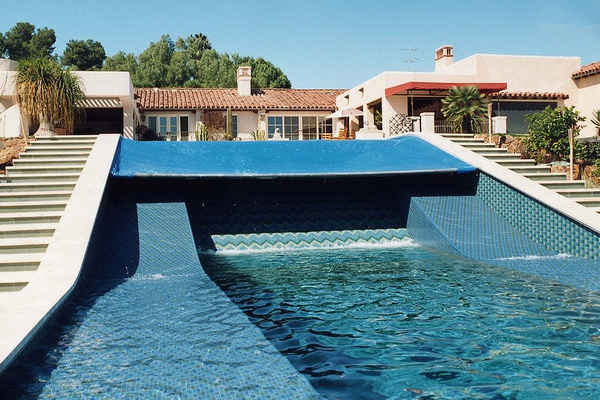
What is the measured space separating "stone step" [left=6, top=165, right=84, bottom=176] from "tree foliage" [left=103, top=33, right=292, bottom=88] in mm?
37560

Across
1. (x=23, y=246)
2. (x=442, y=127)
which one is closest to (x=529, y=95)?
(x=442, y=127)

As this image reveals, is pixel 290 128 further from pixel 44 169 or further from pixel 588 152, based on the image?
pixel 44 169

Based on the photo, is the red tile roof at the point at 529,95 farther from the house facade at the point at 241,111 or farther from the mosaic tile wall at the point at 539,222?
the mosaic tile wall at the point at 539,222

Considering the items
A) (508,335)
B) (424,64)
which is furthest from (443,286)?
(424,64)

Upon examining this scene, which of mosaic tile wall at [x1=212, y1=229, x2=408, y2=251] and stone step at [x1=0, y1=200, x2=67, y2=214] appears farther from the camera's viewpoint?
mosaic tile wall at [x1=212, y1=229, x2=408, y2=251]

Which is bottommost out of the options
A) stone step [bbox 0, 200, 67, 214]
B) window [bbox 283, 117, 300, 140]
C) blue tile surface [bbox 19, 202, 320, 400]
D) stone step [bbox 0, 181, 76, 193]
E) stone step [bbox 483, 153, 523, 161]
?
blue tile surface [bbox 19, 202, 320, 400]

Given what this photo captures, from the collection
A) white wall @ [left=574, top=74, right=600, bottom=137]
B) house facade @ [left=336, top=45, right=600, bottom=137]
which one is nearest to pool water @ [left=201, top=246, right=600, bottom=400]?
house facade @ [left=336, top=45, right=600, bottom=137]

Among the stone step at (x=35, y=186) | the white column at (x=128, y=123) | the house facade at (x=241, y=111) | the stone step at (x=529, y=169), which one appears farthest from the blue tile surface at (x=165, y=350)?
the house facade at (x=241, y=111)

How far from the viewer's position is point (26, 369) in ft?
13.5

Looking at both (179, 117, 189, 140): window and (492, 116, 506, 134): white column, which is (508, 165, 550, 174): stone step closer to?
(492, 116, 506, 134): white column

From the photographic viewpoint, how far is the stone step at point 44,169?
10.8 m

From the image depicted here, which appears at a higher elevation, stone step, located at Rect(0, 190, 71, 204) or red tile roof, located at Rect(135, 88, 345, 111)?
red tile roof, located at Rect(135, 88, 345, 111)

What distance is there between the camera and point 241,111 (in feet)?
89.4

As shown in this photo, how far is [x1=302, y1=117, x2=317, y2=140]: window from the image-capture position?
2811 cm
